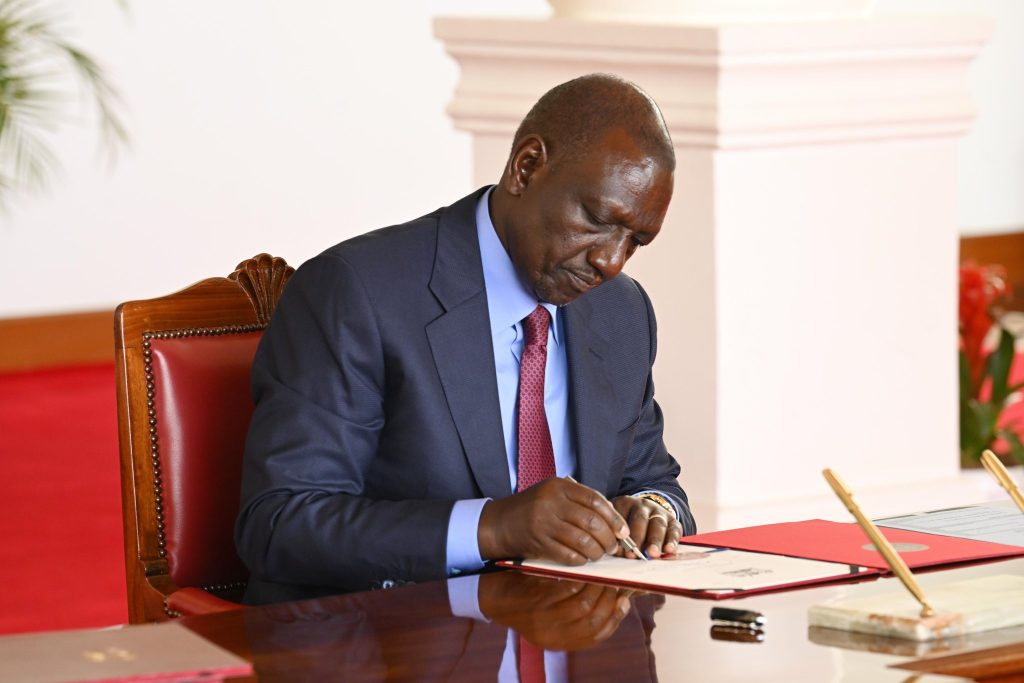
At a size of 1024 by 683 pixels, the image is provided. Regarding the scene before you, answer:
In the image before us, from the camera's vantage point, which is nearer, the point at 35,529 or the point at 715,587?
the point at 715,587

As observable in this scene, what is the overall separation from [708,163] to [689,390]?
1.59 ft

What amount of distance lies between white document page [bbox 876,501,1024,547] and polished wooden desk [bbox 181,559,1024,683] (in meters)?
0.25

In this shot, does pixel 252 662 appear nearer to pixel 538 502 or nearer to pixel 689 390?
pixel 538 502

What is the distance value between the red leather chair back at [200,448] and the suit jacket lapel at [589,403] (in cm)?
50

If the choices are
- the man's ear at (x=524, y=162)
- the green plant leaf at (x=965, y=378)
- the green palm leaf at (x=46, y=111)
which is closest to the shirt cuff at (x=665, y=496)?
the man's ear at (x=524, y=162)

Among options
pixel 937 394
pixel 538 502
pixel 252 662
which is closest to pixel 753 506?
pixel 937 394

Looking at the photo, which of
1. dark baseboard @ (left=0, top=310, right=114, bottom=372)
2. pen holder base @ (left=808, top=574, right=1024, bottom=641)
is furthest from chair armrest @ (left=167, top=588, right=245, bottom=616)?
dark baseboard @ (left=0, top=310, right=114, bottom=372)

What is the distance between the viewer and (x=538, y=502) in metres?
2.11

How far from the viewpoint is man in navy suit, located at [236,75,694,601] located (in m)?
2.22

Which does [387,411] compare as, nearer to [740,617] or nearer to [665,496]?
[665,496]

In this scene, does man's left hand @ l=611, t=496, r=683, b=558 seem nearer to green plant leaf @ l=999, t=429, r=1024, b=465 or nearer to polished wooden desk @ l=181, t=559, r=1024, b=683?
polished wooden desk @ l=181, t=559, r=1024, b=683

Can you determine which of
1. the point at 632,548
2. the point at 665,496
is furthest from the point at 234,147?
the point at 632,548

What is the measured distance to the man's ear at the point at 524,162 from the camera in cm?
235

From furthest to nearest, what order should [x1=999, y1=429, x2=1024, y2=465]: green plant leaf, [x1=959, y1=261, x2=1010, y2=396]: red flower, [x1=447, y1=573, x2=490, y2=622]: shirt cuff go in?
[x1=959, y1=261, x2=1010, y2=396]: red flower
[x1=999, y1=429, x2=1024, y2=465]: green plant leaf
[x1=447, y1=573, x2=490, y2=622]: shirt cuff
